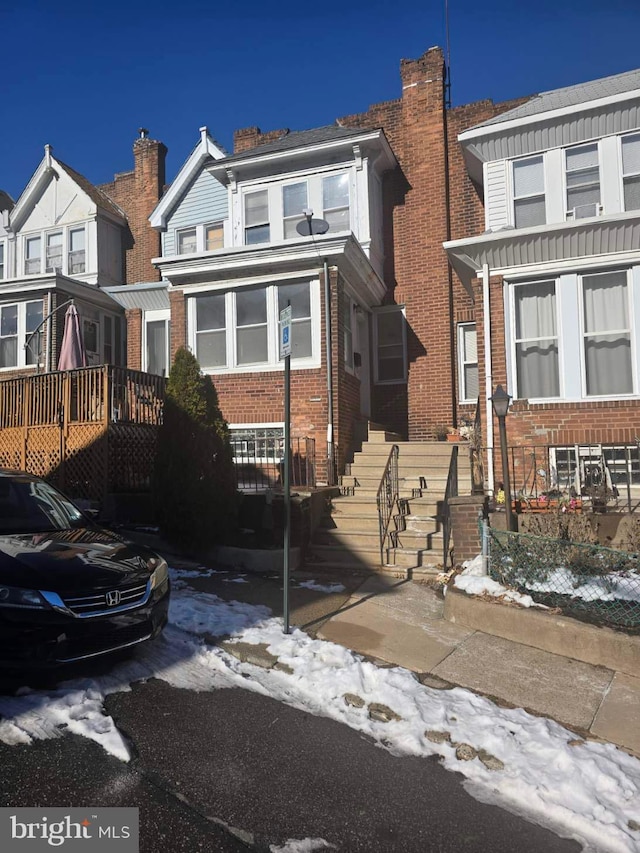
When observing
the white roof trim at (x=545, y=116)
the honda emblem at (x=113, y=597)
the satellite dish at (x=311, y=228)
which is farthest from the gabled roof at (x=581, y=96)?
→ the honda emblem at (x=113, y=597)

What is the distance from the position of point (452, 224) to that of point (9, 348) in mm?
12627

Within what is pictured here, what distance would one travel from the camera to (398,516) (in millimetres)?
8539

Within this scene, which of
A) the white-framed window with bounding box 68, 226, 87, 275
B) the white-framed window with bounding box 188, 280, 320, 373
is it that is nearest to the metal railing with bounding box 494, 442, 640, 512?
the white-framed window with bounding box 188, 280, 320, 373

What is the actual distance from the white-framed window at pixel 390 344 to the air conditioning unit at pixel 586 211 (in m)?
4.63

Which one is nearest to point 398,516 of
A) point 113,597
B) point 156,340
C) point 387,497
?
point 387,497

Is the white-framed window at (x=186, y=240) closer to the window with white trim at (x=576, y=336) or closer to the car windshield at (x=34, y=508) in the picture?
the window with white trim at (x=576, y=336)

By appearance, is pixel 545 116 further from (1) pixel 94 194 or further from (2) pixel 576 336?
(1) pixel 94 194

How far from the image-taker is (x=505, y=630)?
17.8 ft

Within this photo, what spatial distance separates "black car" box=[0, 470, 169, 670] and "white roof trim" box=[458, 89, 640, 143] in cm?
1004

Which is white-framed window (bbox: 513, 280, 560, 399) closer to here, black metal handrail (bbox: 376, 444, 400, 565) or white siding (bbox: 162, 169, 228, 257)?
black metal handrail (bbox: 376, 444, 400, 565)

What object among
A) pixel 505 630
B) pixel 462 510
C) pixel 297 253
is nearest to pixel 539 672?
pixel 505 630

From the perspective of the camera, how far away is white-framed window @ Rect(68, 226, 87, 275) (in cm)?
1852

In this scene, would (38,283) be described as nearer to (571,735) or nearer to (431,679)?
(431,679)

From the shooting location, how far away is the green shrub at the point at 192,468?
26.6 ft
